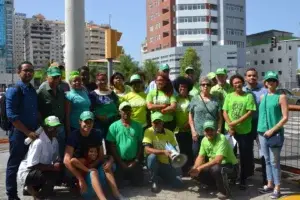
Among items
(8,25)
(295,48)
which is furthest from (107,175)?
(8,25)

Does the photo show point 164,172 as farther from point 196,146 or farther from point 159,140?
point 196,146

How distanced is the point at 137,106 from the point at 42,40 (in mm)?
151643

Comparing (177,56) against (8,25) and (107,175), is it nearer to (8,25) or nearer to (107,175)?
(8,25)

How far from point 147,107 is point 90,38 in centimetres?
14773

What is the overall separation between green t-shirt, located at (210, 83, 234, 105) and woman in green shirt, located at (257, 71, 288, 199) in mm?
942

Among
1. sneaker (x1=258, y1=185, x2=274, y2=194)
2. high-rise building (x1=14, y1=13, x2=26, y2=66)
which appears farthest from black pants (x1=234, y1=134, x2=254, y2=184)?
high-rise building (x1=14, y1=13, x2=26, y2=66)

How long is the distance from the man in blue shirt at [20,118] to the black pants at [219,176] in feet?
8.75

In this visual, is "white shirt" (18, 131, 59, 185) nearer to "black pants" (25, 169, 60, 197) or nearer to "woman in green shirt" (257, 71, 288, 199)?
"black pants" (25, 169, 60, 197)

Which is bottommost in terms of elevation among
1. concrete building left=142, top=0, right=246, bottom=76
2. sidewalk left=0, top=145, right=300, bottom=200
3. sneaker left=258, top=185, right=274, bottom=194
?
sidewalk left=0, top=145, right=300, bottom=200

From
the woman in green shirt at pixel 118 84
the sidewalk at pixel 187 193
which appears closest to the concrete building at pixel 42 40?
the woman in green shirt at pixel 118 84

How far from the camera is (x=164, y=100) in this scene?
657 centimetres

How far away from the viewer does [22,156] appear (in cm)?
554

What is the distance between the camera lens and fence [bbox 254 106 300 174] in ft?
24.3

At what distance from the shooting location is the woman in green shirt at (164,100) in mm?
6520
